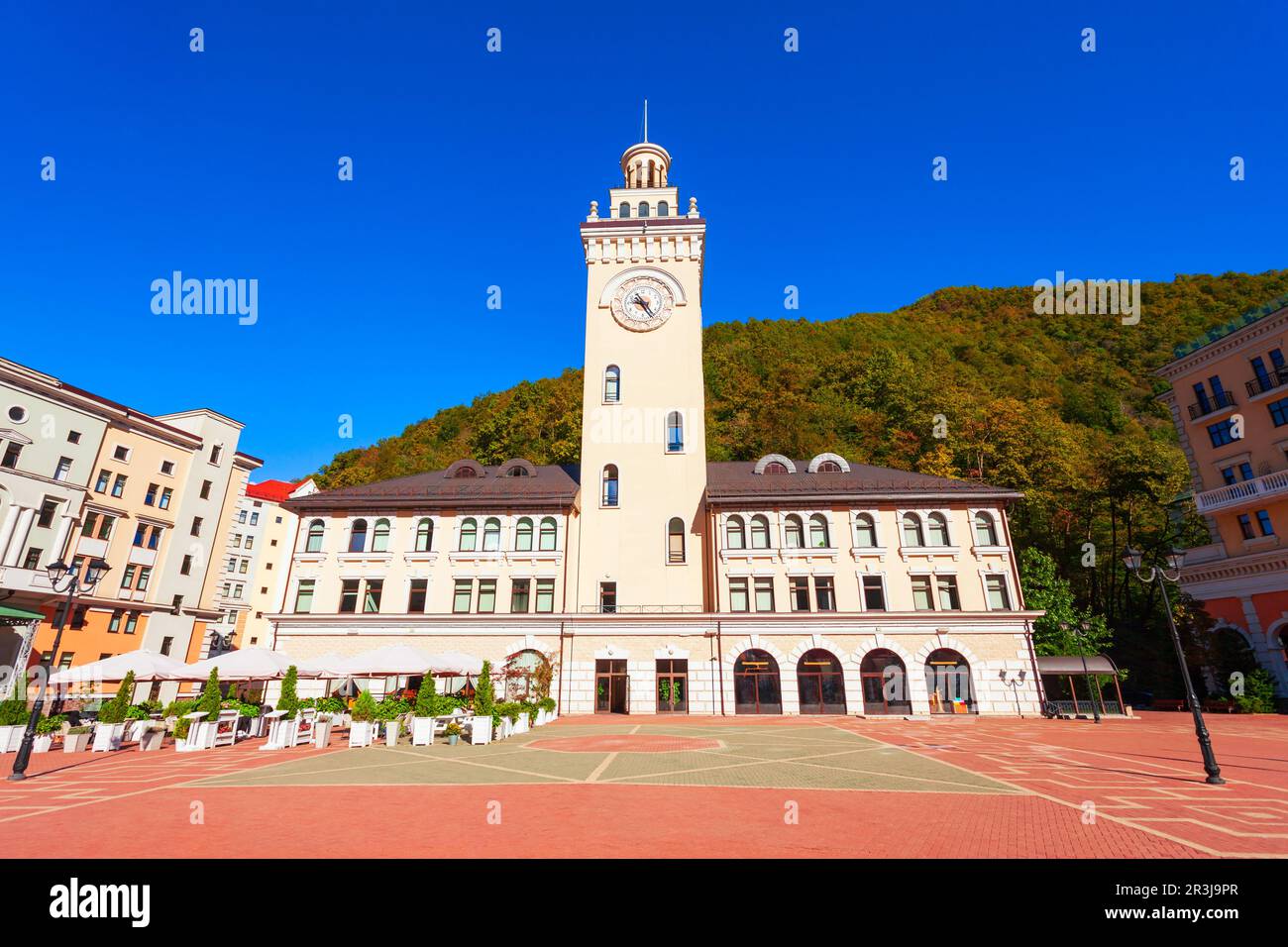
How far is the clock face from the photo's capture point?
126ft

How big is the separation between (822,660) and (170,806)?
89.0 ft

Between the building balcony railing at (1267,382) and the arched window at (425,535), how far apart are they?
47.3 metres

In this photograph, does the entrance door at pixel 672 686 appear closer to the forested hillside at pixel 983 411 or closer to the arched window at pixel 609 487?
the arched window at pixel 609 487

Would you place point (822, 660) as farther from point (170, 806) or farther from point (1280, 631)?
point (170, 806)

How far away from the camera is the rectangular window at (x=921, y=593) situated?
1243 inches

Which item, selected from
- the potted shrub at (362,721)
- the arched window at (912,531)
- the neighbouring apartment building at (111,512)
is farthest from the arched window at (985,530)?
the neighbouring apartment building at (111,512)

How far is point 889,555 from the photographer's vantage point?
A: 3231 cm

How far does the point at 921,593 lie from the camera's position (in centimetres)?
3184

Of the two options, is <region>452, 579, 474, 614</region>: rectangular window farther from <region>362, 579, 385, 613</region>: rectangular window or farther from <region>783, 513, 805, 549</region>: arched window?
<region>783, 513, 805, 549</region>: arched window

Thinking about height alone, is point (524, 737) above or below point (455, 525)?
below

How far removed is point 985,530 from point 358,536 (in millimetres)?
34392

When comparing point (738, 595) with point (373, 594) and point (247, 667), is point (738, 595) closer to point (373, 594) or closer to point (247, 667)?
point (373, 594)
